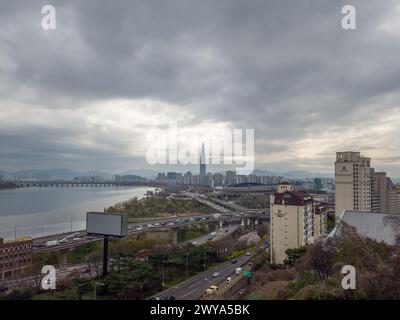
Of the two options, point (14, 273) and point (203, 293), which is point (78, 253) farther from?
point (203, 293)

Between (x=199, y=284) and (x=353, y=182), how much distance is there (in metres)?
6.58

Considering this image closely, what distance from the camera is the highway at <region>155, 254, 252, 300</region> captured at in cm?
479

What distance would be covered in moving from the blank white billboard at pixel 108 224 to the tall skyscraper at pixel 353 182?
7035 millimetres

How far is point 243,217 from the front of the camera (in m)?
12.7

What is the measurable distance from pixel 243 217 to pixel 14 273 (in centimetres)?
866

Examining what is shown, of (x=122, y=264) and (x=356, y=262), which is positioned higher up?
(x=356, y=262)

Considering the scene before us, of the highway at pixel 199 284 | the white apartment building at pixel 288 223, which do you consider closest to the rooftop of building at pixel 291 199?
A: the white apartment building at pixel 288 223

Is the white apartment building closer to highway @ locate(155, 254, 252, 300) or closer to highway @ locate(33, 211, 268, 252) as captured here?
highway @ locate(155, 254, 252, 300)

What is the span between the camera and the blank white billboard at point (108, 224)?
17.7ft

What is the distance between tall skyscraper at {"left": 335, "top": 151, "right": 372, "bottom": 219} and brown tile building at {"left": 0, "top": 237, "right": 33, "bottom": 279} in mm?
8645

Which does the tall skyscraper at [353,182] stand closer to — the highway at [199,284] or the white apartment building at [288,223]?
the white apartment building at [288,223]

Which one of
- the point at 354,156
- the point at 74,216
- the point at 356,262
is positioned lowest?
the point at 74,216

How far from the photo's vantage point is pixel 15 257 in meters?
6.28
